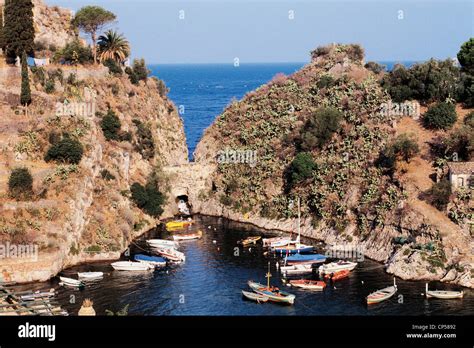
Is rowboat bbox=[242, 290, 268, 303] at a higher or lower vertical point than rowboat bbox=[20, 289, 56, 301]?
lower

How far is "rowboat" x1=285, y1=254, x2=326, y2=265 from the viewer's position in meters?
82.8

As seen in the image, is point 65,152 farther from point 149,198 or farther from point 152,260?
point 152,260

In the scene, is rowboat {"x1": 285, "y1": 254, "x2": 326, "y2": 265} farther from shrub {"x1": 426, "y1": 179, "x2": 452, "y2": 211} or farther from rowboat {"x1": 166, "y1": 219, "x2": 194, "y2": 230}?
rowboat {"x1": 166, "y1": 219, "x2": 194, "y2": 230}

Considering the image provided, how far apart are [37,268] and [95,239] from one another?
38.8ft

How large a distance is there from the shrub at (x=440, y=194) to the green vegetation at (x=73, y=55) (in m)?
61.9

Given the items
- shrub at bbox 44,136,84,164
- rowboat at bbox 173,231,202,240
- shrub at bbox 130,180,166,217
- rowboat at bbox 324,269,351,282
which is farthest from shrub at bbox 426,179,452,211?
shrub at bbox 44,136,84,164

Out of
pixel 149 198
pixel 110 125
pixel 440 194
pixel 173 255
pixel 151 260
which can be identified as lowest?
pixel 151 260

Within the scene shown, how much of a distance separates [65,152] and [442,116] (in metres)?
53.2

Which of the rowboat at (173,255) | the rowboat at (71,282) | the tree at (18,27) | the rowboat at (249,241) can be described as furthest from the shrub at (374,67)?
the rowboat at (71,282)

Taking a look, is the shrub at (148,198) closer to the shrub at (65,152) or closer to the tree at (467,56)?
the shrub at (65,152)

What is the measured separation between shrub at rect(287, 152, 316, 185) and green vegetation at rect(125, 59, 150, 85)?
126ft

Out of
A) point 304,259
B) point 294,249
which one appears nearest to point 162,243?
point 294,249

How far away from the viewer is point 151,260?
83.6 m
